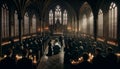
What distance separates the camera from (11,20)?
88.5ft

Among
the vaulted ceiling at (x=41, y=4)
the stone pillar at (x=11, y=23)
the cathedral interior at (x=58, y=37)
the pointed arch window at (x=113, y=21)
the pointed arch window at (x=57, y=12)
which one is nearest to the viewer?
the cathedral interior at (x=58, y=37)

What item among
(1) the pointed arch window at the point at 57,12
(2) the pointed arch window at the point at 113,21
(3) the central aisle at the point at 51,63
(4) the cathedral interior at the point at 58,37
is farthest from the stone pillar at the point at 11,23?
(1) the pointed arch window at the point at 57,12

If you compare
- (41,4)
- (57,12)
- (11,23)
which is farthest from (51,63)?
(57,12)

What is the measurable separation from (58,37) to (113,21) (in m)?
15.4

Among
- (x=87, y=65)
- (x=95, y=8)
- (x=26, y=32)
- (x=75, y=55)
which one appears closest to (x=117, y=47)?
(x=95, y=8)

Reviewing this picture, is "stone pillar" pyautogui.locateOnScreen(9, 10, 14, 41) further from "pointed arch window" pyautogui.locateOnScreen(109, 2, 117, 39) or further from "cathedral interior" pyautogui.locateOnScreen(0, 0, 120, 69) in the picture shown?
"pointed arch window" pyautogui.locateOnScreen(109, 2, 117, 39)

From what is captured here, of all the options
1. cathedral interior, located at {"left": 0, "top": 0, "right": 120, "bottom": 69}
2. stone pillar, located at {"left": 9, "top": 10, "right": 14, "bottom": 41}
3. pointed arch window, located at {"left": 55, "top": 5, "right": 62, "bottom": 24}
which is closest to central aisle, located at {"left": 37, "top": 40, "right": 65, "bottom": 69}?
cathedral interior, located at {"left": 0, "top": 0, "right": 120, "bottom": 69}

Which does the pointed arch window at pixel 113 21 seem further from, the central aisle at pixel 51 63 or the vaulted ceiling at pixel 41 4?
the central aisle at pixel 51 63

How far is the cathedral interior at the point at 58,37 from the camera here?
28.0 feet

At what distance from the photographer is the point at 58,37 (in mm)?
35031

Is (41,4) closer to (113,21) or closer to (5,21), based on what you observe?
(5,21)

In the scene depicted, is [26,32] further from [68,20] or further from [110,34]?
[110,34]

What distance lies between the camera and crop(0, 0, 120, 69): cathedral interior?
8.53 m

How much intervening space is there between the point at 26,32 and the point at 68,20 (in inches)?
501
